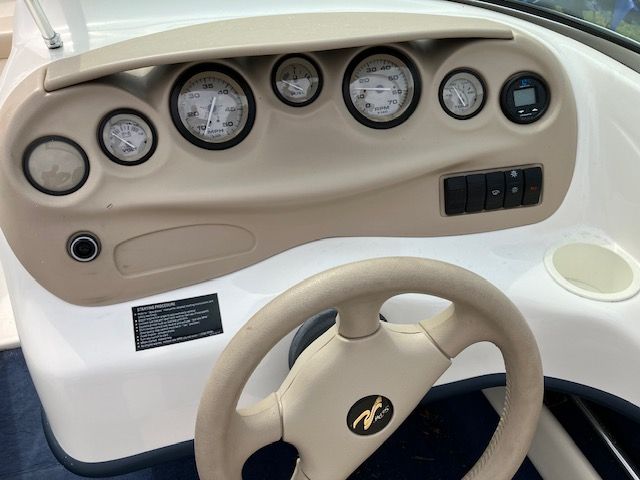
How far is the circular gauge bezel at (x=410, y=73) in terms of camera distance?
103cm

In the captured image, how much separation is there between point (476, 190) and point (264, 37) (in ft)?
1.49

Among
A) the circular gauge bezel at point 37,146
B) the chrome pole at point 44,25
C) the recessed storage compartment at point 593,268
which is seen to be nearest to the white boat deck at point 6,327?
the chrome pole at point 44,25

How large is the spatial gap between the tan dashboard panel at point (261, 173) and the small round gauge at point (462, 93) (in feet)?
0.05

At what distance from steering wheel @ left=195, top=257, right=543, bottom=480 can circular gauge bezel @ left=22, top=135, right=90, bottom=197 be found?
17.7 inches

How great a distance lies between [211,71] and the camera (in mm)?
969

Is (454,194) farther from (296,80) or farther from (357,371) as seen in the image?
(357,371)

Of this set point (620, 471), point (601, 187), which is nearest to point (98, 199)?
point (601, 187)

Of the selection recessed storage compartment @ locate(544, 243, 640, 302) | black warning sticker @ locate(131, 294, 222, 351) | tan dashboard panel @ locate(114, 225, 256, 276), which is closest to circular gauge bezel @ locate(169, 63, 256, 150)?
tan dashboard panel @ locate(114, 225, 256, 276)

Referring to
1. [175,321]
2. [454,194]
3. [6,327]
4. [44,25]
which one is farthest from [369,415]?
[6,327]

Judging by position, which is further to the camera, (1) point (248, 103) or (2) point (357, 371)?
(1) point (248, 103)

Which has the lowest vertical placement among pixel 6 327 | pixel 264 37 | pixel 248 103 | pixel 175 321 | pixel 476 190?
pixel 6 327

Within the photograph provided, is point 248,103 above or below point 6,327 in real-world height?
above

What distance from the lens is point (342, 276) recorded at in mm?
635

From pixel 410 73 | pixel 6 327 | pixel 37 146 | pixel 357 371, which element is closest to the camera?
pixel 357 371
